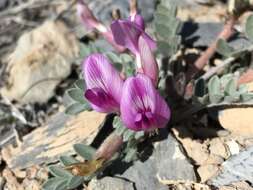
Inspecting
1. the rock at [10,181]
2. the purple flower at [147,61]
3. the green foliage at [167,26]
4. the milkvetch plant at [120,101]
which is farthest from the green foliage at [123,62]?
the rock at [10,181]

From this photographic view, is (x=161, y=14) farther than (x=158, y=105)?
Yes

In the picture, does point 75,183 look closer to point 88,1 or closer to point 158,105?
point 158,105

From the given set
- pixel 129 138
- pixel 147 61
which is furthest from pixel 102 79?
pixel 129 138

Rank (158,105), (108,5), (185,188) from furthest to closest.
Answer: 1. (108,5)
2. (185,188)
3. (158,105)

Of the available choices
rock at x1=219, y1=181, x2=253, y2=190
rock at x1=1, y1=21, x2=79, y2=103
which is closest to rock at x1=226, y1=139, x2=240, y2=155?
rock at x1=219, y1=181, x2=253, y2=190

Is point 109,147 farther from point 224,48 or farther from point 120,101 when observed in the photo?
point 224,48

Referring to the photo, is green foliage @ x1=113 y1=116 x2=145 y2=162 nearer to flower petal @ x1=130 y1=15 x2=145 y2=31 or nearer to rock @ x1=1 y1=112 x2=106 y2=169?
rock @ x1=1 y1=112 x2=106 y2=169

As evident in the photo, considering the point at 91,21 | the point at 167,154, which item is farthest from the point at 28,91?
the point at 167,154
